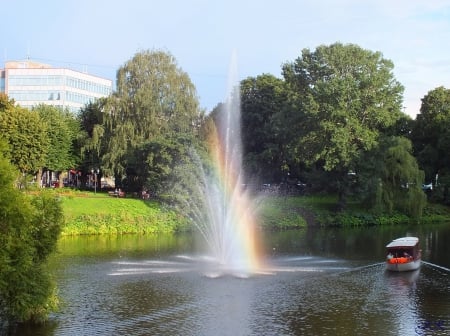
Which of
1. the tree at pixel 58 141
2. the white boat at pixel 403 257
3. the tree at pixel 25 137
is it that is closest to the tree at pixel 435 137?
the white boat at pixel 403 257

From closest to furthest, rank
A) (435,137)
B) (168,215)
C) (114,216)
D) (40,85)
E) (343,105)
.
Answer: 1. (114,216)
2. (168,215)
3. (343,105)
4. (435,137)
5. (40,85)

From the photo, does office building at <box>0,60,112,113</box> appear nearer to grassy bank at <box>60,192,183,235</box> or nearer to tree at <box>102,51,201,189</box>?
tree at <box>102,51,201,189</box>

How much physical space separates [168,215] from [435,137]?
1724 inches

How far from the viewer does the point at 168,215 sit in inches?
2499

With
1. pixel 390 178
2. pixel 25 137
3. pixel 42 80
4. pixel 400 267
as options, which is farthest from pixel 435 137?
pixel 42 80

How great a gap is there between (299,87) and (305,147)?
8944mm

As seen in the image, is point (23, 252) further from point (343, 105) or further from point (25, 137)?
point (343, 105)

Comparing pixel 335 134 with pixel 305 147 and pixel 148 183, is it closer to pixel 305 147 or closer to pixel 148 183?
pixel 305 147

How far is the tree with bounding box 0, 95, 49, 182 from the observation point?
6581cm

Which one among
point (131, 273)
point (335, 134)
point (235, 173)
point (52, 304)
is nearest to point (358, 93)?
point (335, 134)

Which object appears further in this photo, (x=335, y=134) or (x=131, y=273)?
(x=335, y=134)

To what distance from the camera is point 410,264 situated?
38.3 meters

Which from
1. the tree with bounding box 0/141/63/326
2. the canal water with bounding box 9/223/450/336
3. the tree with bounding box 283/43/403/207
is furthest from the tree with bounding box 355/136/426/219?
the tree with bounding box 0/141/63/326

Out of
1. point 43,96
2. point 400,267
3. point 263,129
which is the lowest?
point 400,267
